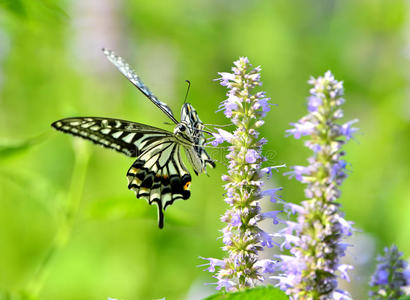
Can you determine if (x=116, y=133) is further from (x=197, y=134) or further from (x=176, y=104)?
(x=176, y=104)

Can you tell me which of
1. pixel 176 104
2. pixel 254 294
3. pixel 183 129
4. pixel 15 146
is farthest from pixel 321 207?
pixel 176 104

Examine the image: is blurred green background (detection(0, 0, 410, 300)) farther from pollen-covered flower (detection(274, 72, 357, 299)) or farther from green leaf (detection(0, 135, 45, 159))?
pollen-covered flower (detection(274, 72, 357, 299))

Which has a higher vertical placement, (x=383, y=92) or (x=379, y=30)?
(x=379, y=30)

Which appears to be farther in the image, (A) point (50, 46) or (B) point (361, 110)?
(A) point (50, 46)

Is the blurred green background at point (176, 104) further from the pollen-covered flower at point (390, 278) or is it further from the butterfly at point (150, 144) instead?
the pollen-covered flower at point (390, 278)

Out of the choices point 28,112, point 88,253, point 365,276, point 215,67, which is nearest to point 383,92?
point 215,67

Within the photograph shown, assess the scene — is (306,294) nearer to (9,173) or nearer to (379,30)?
(9,173)

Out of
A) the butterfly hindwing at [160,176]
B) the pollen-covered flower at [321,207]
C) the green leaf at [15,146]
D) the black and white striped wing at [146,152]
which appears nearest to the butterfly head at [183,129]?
the black and white striped wing at [146,152]
